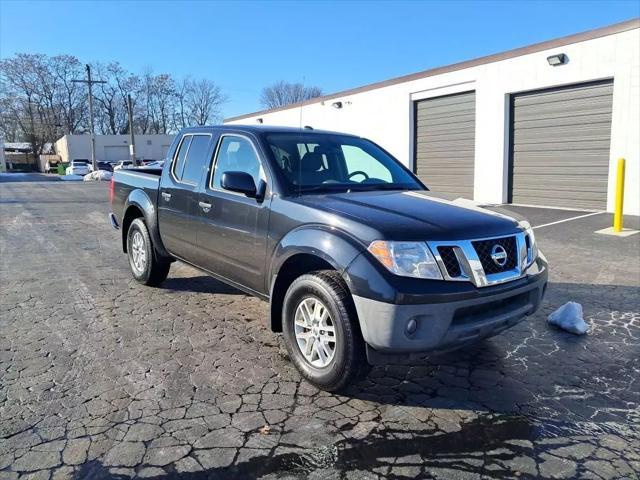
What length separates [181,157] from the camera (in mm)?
5555

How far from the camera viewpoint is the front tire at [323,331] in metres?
3.29

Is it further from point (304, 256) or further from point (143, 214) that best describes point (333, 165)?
point (143, 214)

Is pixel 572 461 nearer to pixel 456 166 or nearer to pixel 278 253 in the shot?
pixel 278 253

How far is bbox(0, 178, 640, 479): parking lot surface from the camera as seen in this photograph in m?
2.76

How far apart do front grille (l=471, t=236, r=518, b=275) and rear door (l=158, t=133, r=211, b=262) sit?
2.79 meters

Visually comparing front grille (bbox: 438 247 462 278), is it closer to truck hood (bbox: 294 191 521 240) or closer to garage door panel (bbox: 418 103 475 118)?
truck hood (bbox: 294 191 521 240)

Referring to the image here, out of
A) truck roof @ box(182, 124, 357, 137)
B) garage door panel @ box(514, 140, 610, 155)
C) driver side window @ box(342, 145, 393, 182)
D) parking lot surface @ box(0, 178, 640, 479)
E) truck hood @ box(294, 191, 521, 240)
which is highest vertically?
garage door panel @ box(514, 140, 610, 155)

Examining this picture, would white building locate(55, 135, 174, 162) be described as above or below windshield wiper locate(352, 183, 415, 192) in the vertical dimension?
above

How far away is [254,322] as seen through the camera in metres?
5.04

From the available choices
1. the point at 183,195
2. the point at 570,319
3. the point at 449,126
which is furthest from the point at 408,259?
the point at 449,126

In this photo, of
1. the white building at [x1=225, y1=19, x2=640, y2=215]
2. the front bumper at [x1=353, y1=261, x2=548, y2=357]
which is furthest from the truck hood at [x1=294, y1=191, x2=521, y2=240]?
the white building at [x1=225, y1=19, x2=640, y2=215]

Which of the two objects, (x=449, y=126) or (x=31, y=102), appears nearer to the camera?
(x=449, y=126)

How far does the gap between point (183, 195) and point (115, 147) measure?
69.4 metres

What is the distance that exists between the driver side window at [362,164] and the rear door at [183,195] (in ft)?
4.45
